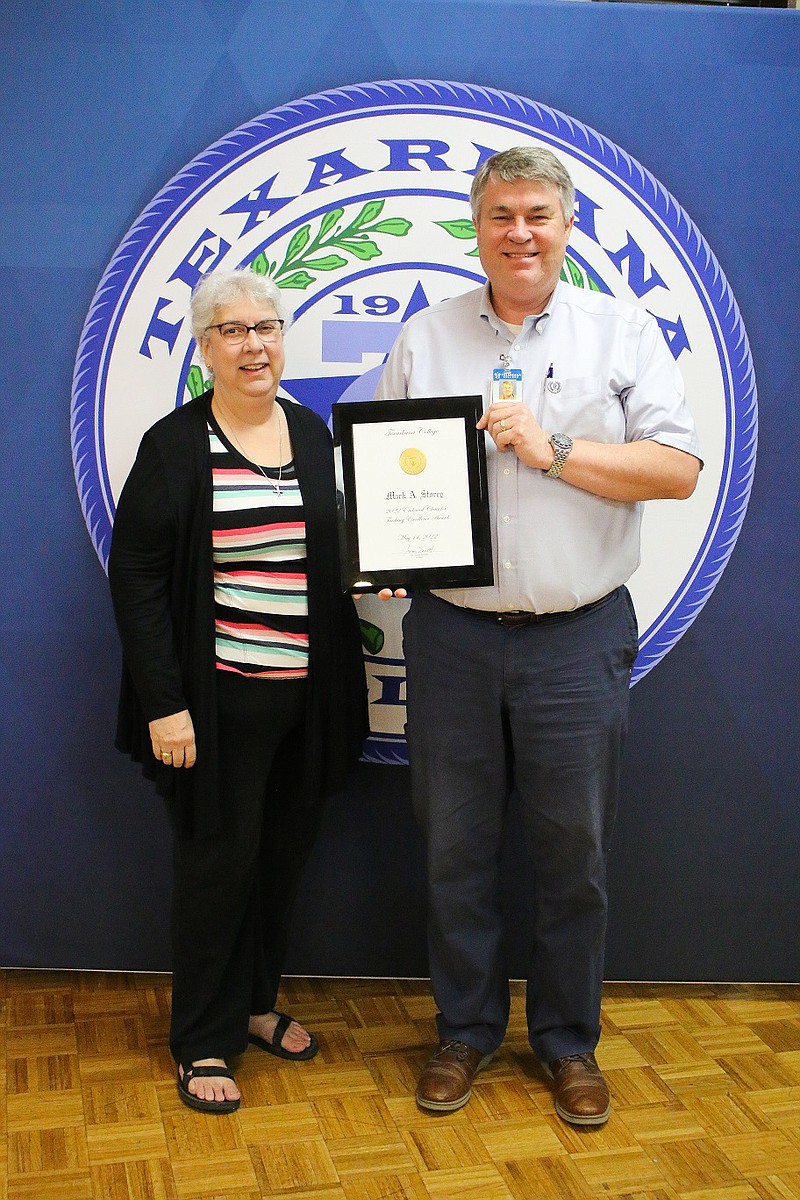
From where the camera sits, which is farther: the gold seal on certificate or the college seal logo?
the college seal logo

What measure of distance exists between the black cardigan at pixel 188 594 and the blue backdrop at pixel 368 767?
50 centimetres

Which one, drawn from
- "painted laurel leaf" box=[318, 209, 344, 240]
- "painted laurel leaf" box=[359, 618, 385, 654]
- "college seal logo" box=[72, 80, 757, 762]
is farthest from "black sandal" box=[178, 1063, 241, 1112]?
"painted laurel leaf" box=[318, 209, 344, 240]

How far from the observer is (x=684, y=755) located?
3.06 meters

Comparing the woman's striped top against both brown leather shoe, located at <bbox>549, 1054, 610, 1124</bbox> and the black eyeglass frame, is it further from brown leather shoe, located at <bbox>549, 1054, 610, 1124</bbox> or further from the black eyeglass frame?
brown leather shoe, located at <bbox>549, 1054, 610, 1124</bbox>

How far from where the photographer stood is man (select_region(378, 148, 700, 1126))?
2396mm

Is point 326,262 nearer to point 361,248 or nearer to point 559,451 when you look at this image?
point 361,248

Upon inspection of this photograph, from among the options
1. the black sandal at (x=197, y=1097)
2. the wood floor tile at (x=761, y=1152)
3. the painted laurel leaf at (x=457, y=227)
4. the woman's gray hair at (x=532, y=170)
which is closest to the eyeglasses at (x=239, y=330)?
the woman's gray hair at (x=532, y=170)

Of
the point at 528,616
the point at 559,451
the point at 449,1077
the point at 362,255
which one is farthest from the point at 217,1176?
the point at 362,255

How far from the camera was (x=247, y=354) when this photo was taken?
8.11 ft

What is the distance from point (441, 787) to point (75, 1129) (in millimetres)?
1030

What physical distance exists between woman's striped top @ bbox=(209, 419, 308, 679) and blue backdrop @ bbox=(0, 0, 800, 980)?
0.60 m

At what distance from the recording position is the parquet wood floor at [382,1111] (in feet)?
7.70

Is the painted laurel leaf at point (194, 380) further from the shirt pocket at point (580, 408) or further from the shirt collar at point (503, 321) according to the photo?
the shirt pocket at point (580, 408)

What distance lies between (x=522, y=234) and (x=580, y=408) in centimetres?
36
